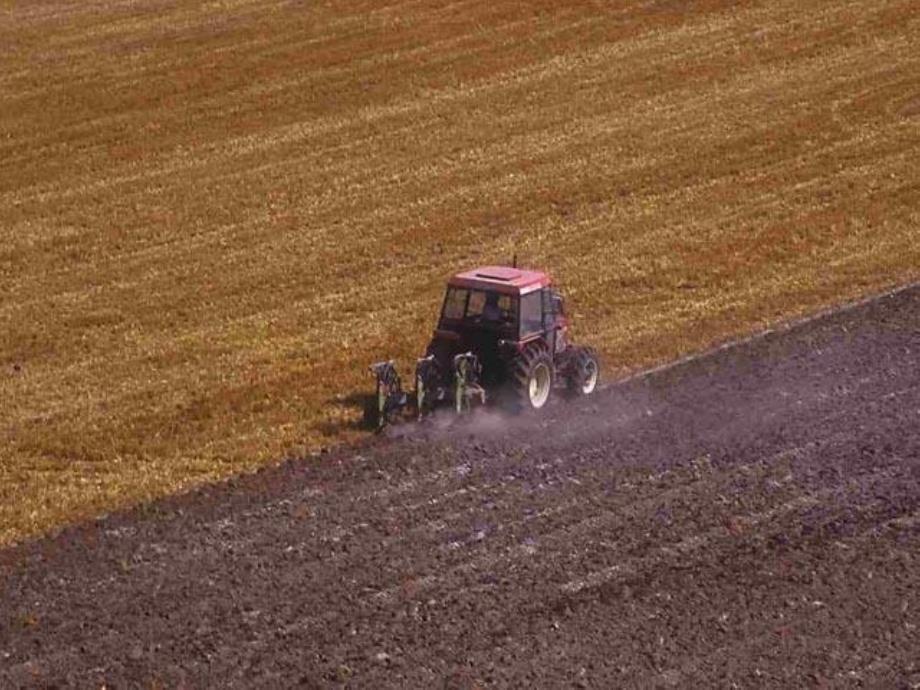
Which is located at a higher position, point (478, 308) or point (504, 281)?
point (504, 281)

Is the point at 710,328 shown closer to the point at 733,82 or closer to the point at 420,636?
the point at 420,636

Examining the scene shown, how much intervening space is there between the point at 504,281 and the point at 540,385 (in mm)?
1388

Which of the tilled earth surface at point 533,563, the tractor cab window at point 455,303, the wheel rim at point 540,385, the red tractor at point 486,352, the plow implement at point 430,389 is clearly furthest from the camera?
the tractor cab window at point 455,303

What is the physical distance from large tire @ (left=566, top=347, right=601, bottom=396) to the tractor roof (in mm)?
1086

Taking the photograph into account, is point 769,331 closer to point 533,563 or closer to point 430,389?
point 430,389

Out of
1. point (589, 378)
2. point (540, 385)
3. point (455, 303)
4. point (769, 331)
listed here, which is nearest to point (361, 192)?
point (769, 331)

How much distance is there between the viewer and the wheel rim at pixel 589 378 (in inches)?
934

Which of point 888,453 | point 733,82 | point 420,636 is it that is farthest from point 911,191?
point 420,636

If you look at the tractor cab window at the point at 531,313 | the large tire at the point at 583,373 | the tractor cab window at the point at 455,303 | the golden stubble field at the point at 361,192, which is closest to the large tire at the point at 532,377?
the tractor cab window at the point at 531,313

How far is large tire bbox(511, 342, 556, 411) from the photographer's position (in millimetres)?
22312

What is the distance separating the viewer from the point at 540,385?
75.7 feet

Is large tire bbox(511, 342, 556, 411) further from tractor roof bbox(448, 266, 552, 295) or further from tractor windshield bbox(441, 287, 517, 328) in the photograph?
tractor roof bbox(448, 266, 552, 295)

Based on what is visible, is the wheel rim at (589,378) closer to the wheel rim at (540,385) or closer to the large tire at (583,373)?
the large tire at (583,373)

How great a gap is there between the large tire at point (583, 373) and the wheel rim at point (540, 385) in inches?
21.6
